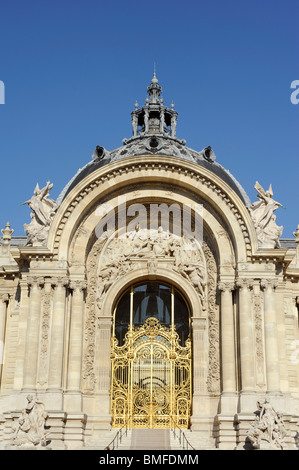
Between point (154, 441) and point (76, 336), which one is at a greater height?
point (76, 336)

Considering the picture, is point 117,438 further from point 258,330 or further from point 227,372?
point 258,330

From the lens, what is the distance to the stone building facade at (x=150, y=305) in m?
22.4

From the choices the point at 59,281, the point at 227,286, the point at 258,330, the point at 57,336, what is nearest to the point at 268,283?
the point at 227,286

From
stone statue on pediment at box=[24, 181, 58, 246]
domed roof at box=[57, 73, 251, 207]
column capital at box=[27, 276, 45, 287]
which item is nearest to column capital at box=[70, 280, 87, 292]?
column capital at box=[27, 276, 45, 287]

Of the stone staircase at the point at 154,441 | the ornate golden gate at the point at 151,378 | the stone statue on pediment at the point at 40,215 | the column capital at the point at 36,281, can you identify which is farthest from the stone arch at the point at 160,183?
the stone staircase at the point at 154,441

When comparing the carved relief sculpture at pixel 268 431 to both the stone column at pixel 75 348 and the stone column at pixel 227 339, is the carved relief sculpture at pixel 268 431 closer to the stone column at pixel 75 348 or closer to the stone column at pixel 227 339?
the stone column at pixel 227 339

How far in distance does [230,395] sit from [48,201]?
31.8 ft

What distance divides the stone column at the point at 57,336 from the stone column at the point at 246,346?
6214 mm

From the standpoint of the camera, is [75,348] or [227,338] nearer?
[227,338]

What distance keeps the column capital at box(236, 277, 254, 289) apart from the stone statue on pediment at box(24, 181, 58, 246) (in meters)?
7.17

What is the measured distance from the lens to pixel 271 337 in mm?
22641

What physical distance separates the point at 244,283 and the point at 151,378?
197 inches
